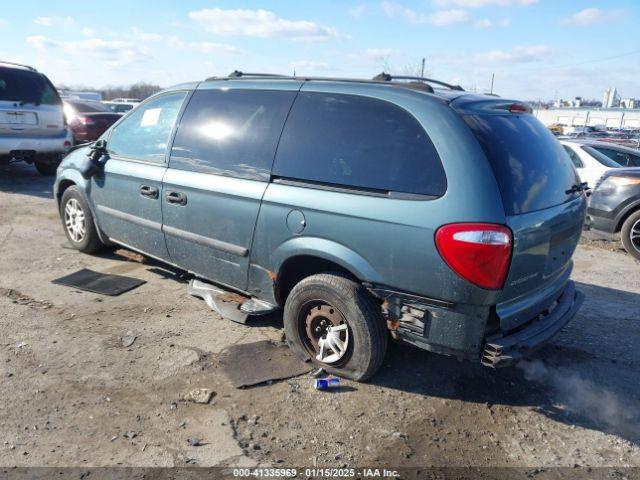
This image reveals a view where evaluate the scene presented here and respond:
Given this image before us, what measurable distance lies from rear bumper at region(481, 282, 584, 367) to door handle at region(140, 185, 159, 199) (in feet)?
9.70

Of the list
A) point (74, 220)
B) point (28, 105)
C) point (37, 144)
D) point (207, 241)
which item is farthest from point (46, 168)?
point (207, 241)

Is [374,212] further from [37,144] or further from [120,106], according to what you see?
[120,106]

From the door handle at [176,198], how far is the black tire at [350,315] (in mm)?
1270

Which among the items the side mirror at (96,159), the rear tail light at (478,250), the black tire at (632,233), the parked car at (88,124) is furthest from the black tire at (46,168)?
the black tire at (632,233)

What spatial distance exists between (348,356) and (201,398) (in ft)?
3.22

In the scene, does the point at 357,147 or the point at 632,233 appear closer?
the point at 357,147

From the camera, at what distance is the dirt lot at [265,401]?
2730 millimetres

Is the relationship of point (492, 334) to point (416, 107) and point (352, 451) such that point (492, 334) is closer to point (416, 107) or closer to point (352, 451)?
point (352, 451)

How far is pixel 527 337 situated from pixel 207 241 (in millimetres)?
2416

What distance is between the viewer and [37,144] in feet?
30.8

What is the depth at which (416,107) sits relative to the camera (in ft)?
9.80

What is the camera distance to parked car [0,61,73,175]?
894 cm

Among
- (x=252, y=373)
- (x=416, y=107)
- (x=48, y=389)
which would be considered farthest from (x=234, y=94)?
(x=48, y=389)

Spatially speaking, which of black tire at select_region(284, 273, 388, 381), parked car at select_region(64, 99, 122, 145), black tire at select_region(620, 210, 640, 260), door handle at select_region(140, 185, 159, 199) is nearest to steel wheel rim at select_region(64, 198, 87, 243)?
door handle at select_region(140, 185, 159, 199)
